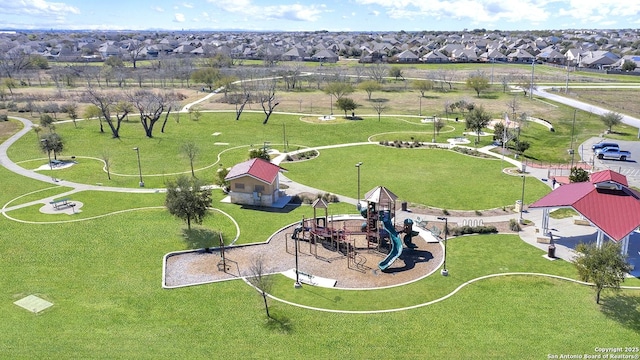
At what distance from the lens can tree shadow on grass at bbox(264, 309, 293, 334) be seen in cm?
2889

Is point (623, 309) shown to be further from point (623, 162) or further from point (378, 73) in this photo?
point (378, 73)

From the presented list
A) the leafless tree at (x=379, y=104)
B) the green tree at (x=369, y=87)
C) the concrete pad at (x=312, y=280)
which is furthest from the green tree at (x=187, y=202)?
the green tree at (x=369, y=87)

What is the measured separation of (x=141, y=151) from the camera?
73.4 m

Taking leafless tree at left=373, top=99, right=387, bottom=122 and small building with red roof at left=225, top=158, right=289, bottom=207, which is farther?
leafless tree at left=373, top=99, right=387, bottom=122

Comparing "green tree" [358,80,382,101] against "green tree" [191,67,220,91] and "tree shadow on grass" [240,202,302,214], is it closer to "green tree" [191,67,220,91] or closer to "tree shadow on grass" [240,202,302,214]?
"green tree" [191,67,220,91]

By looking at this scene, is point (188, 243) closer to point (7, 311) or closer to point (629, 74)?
point (7, 311)

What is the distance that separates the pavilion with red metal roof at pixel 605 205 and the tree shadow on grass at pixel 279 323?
24205mm

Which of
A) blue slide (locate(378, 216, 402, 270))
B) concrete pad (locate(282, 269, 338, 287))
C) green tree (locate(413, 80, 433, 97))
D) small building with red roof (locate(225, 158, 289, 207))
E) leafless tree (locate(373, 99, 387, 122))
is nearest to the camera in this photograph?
concrete pad (locate(282, 269, 338, 287))

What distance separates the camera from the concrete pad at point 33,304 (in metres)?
31.1

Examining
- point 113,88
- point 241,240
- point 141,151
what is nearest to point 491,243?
point 241,240

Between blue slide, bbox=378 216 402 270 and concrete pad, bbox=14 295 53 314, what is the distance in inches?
912

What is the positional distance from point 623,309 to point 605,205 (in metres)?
10.5

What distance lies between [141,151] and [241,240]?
38.9m

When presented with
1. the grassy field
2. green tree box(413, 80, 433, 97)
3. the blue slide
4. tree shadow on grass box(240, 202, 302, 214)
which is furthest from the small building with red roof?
green tree box(413, 80, 433, 97)
